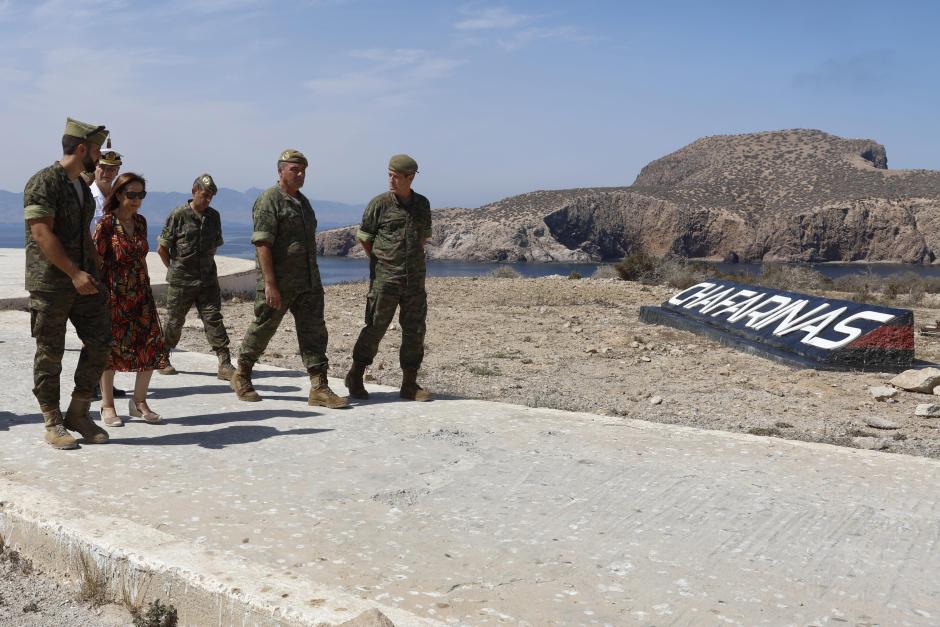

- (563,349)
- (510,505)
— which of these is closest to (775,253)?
(563,349)

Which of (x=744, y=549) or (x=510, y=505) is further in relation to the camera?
(x=510, y=505)

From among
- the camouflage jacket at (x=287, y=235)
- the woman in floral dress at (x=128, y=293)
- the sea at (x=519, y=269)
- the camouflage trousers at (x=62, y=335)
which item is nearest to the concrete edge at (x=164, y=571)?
the camouflage trousers at (x=62, y=335)

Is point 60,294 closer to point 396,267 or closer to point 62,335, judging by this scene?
point 62,335

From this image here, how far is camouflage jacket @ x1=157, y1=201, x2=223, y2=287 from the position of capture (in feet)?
24.9

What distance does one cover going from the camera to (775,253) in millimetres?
83812

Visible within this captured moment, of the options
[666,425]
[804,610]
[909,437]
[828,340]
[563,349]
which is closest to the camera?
[804,610]

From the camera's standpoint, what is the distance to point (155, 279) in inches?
671

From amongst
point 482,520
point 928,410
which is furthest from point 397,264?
point 928,410

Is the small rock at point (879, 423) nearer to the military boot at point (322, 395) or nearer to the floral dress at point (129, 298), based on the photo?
the military boot at point (322, 395)

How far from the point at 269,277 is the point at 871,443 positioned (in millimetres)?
4233

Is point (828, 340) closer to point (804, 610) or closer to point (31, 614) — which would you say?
point (804, 610)

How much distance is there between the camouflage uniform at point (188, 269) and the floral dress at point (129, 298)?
68.0 inches

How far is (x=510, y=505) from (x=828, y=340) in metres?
6.47

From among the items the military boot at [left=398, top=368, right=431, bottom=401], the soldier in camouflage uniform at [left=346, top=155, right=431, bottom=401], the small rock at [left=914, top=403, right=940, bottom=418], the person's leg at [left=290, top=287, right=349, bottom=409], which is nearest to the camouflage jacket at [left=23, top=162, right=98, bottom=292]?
the person's leg at [left=290, top=287, right=349, bottom=409]
